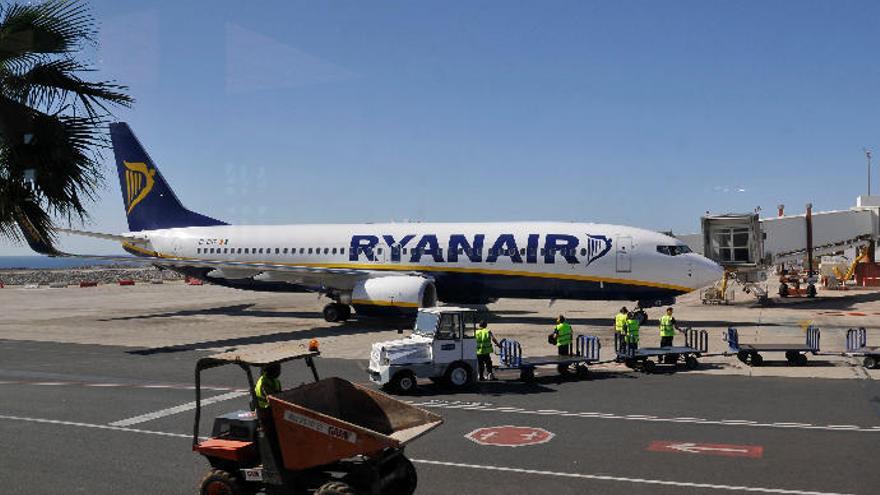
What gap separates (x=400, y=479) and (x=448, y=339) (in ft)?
31.5

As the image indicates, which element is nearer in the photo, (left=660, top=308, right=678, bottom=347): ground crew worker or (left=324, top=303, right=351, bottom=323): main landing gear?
(left=660, top=308, right=678, bottom=347): ground crew worker

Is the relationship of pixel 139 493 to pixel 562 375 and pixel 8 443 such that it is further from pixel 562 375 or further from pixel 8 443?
pixel 562 375

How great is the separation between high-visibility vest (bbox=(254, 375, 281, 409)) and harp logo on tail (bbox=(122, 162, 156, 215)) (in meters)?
39.4

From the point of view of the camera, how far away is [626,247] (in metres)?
33.1

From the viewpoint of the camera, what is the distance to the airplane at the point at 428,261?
3297 centimetres

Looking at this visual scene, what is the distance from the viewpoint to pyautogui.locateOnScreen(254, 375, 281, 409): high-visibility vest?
10.2 meters

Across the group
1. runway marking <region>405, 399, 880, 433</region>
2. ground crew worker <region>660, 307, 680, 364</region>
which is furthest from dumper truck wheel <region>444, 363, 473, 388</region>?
ground crew worker <region>660, 307, 680, 364</region>

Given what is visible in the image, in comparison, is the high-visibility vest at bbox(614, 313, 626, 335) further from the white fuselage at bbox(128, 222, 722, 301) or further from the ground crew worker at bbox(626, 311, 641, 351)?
the white fuselage at bbox(128, 222, 722, 301)

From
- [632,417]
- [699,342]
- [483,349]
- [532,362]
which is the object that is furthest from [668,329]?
[632,417]

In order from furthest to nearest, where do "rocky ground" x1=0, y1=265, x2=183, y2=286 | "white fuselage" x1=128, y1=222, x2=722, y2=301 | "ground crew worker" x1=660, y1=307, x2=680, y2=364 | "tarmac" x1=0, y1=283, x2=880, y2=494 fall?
1. "rocky ground" x1=0, y1=265, x2=183, y2=286
2. "white fuselage" x1=128, y1=222, x2=722, y2=301
3. "ground crew worker" x1=660, y1=307, x2=680, y2=364
4. "tarmac" x1=0, y1=283, x2=880, y2=494

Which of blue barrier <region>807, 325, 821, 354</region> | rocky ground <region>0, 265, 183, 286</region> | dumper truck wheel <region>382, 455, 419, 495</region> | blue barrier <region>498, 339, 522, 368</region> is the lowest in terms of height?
dumper truck wheel <region>382, 455, 419, 495</region>

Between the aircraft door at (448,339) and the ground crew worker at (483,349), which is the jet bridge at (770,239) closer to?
the ground crew worker at (483,349)

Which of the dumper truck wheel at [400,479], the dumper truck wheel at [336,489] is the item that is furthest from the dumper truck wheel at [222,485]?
the dumper truck wheel at [400,479]

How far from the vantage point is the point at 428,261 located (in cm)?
3666
